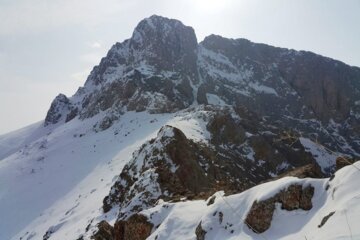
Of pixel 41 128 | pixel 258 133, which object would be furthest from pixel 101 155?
pixel 41 128

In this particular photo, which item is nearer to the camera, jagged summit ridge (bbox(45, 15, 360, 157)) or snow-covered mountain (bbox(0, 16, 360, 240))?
snow-covered mountain (bbox(0, 16, 360, 240))

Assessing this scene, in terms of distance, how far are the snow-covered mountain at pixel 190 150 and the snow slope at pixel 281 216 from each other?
5cm

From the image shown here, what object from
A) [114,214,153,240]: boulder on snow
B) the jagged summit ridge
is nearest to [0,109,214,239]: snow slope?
the jagged summit ridge

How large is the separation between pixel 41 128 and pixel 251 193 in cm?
9349

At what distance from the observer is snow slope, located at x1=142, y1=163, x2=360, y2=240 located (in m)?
11.0

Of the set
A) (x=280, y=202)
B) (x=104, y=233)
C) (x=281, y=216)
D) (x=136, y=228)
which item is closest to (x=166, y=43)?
(x=104, y=233)

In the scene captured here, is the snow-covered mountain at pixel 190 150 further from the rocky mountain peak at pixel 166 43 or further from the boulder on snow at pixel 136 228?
the rocky mountain peak at pixel 166 43

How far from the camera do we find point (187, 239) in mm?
15852

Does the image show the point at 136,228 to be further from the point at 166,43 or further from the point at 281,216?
the point at 166,43

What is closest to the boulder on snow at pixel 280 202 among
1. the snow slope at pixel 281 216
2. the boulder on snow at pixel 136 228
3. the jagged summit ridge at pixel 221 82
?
the snow slope at pixel 281 216

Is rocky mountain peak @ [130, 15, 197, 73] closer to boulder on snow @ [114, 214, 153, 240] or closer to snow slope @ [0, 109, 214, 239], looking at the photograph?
snow slope @ [0, 109, 214, 239]

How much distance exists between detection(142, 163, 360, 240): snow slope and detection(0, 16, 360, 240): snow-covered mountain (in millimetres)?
49

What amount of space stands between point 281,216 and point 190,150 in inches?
707

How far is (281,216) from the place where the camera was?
1409 centimetres
